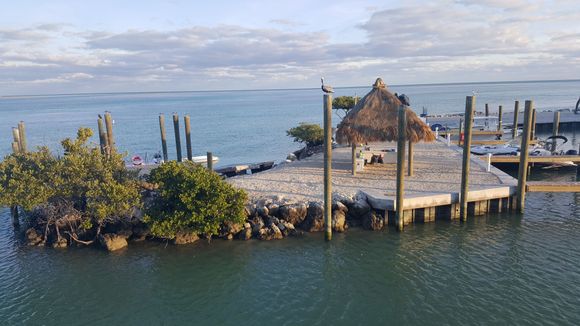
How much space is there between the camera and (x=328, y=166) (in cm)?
1622

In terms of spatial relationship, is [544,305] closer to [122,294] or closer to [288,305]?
[288,305]

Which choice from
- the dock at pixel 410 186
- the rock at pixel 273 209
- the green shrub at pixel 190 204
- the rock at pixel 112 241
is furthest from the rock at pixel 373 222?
the rock at pixel 112 241

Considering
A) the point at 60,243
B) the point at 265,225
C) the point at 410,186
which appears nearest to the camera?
the point at 60,243

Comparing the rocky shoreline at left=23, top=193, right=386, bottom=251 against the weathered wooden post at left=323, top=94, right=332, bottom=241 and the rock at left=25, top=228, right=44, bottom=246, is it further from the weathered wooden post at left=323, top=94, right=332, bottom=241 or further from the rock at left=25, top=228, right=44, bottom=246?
the weathered wooden post at left=323, top=94, right=332, bottom=241

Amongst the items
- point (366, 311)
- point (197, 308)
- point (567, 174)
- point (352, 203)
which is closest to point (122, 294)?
point (197, 308)

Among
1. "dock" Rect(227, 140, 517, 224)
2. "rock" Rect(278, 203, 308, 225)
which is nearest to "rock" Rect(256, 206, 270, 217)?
"rock" Rect(278, 203, 308, 225)

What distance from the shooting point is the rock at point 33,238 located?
18.1m

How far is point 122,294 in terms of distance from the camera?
1392 cm

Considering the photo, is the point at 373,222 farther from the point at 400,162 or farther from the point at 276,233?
the point at 276,233

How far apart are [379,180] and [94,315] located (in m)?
14.2

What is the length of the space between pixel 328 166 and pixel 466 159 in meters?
6.45

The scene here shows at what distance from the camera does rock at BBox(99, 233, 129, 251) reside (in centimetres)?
1712

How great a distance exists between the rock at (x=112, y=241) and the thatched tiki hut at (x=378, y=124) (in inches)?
467

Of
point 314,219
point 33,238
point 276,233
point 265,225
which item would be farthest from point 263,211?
point 33,238
